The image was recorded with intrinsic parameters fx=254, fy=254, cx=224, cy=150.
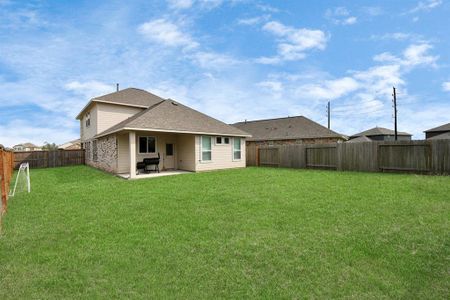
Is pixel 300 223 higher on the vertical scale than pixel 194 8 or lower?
lower

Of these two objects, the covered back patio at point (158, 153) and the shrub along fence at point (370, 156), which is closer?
the shrub along fence at point (370, 156)

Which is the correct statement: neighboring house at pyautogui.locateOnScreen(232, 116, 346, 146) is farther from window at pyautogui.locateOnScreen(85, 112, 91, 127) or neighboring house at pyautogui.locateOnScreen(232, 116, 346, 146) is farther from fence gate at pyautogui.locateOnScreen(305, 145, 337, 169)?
window at pyautogui.locateOnScreen(85, 112, 91, 127)

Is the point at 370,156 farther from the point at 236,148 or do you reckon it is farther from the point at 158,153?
the point at 158,153

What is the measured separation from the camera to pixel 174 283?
3.10 meters

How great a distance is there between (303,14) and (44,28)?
11.0m

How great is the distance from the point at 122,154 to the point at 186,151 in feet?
13.1

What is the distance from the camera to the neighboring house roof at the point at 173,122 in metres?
14.2

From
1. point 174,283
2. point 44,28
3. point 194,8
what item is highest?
point 194,8

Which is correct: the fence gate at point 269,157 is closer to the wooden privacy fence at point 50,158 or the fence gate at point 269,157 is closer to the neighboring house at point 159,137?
the neighboring house at point 159,137

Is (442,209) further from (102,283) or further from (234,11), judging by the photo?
(234,11)

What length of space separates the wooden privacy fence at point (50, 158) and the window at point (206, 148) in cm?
1426

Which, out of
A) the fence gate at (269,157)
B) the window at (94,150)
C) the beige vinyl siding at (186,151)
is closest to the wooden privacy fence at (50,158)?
the window at (94,150)

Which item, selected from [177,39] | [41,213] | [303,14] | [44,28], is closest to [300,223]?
[41,213]

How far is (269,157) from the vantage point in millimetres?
19719
